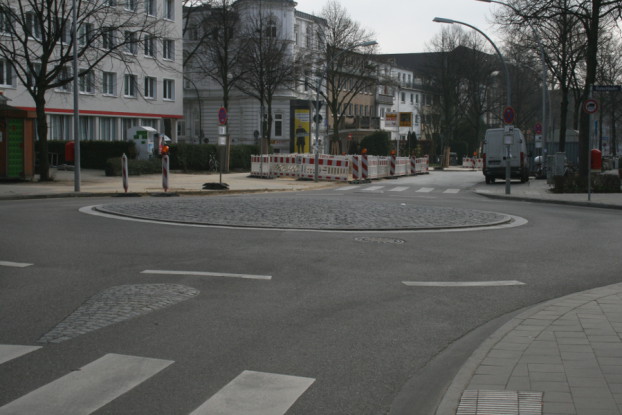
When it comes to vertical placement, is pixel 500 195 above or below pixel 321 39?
below

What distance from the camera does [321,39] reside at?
6203 cm

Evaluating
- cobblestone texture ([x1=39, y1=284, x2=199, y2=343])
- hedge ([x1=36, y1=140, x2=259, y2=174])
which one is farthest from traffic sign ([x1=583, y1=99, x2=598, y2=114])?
hedge ([x1=36, y1=140, x2=259, y2=174])

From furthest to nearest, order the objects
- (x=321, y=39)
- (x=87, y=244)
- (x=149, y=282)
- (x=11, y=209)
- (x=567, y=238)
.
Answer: (x=321, y=39)
(x=11, y=209)
(x=567, y=238)
(x=87, y=244)
(x=149, y=282)

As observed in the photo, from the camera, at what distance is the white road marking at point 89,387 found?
4469 mm

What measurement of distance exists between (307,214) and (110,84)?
44123 mm

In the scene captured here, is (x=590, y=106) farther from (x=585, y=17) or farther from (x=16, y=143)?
(x=16, y=143)

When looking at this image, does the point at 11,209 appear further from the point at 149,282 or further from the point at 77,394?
the point at 77,394

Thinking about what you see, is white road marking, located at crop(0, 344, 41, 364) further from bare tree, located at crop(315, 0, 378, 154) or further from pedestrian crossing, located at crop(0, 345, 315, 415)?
bare tree, located at crop(315, 0, 378, 154)

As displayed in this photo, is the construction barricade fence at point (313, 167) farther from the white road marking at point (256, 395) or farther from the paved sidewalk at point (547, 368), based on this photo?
the white road marking at point (256, 395)

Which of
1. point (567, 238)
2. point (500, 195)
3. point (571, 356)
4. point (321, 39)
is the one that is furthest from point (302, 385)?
point (321, 39)

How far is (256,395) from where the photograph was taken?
15.8 ft

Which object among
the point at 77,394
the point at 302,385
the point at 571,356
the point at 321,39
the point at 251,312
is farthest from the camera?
the point at 321,39

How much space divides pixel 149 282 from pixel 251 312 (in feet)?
6.18

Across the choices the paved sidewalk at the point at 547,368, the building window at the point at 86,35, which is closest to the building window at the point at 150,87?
the building window at the point at 86,35
